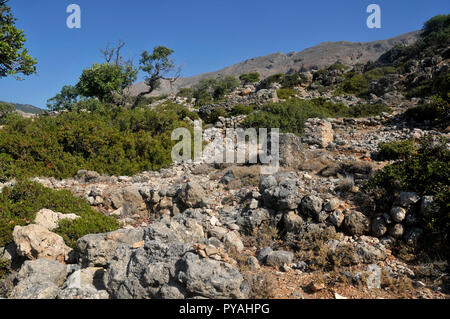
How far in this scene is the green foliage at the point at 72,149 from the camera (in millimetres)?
7930

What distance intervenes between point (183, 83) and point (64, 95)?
13163 cm

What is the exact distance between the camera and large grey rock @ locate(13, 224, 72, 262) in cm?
398

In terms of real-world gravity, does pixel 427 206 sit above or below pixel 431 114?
below

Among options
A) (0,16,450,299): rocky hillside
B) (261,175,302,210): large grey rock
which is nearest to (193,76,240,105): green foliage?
(0,16,450,299): rocky hillside

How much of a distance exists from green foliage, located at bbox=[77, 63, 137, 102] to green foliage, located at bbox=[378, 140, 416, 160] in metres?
17.8

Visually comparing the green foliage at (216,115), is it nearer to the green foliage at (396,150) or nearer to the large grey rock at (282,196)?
the green foliage at (396,150)

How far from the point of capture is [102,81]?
18.7 metres

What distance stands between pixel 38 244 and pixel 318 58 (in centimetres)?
14068

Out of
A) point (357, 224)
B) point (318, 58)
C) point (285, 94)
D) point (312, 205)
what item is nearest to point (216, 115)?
point (285, 94)

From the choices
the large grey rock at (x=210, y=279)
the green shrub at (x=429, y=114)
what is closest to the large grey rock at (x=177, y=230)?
the large grey rock at (x=210, y=279)

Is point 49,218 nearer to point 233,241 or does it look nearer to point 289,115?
point 233,241
